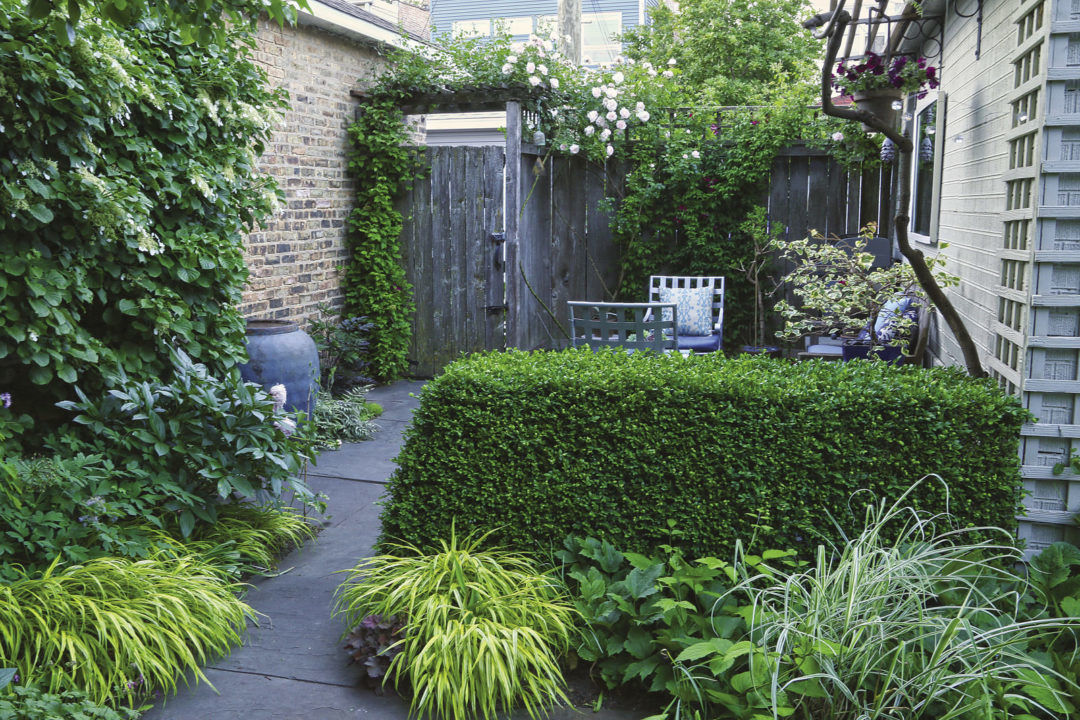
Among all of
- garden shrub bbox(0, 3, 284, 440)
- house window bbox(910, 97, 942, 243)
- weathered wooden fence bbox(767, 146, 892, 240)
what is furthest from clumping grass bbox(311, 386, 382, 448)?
weathered wooden fence bbox(767, 146, 892, 240)

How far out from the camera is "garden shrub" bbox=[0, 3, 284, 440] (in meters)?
3.46

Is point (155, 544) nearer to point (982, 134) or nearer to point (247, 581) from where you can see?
point (247, 581)

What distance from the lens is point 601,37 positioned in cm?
1750

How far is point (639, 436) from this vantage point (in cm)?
324

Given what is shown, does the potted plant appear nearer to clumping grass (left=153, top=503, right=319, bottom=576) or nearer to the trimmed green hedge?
the trimmed green hedge

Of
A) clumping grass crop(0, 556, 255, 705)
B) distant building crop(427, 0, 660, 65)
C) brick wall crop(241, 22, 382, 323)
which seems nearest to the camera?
clumping grass crop(0, 556, 255, 705)

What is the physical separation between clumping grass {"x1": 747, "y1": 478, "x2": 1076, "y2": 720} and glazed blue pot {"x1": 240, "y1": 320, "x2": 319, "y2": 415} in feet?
11.3

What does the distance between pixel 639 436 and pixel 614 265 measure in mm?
5784

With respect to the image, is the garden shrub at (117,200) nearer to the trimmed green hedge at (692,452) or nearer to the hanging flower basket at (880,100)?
the trimmed green hedge at (692,452)

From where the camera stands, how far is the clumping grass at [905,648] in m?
2.34

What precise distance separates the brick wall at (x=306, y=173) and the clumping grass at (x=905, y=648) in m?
4.70

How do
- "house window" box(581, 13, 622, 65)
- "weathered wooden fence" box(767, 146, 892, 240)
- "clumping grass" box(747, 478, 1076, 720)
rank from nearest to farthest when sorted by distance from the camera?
"clumping grass" box(747, 478, 1076, 720) → "weathered wooden fence" box(767, 146, 892, 240) → "house window" box(581, 13, 622, 65)

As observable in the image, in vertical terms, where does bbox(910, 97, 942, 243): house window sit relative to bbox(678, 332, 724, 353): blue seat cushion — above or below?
above

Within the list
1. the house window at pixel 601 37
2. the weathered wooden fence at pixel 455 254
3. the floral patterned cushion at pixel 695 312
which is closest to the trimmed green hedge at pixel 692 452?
the floral patterned cushion at pixel 695 312
